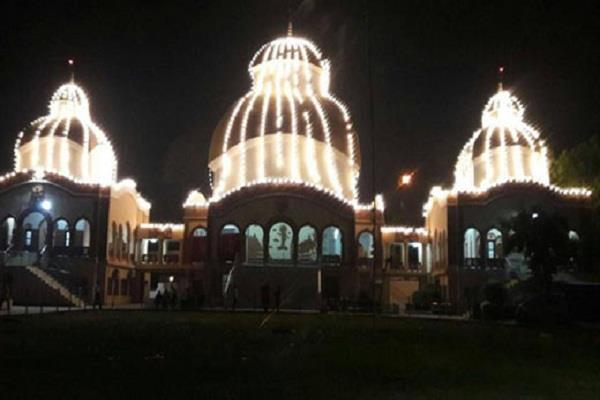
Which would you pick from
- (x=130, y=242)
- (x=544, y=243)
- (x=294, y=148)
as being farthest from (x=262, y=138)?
(x=544, y=243)

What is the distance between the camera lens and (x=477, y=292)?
46.8m

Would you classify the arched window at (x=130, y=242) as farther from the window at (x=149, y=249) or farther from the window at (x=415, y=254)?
the window at (x=415, y=254)

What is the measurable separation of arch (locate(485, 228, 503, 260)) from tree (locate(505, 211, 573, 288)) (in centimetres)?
1203

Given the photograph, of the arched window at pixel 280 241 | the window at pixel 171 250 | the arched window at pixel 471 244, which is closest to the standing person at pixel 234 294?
the arched window at pixel 280 241

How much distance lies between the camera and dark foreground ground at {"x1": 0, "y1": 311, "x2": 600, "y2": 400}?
37.4ft

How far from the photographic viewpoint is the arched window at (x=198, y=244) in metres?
52.4

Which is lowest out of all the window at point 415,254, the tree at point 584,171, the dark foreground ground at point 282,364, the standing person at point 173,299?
the dark foreground ground at point 282,364

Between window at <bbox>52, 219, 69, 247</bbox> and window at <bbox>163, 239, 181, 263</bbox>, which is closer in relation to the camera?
window at <bbox>52, 219, 69, 247</bbox>

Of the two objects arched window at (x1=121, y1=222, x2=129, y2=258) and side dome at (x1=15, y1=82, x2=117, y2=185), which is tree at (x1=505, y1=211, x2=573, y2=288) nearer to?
arched window at (x1=121, y1=222, x2=129, y2=258)

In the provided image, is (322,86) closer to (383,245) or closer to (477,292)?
(383,245)

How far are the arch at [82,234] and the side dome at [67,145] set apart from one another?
12.0 ft

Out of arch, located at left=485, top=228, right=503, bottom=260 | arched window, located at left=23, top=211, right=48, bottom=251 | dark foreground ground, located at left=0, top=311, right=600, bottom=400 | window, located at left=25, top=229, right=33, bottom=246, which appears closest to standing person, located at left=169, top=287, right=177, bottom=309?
arched window, located at left=23, top=211, right=48, bottom=251

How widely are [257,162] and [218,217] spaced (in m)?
6.34

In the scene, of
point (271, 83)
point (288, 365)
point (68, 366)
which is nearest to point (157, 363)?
point (68, 366)
